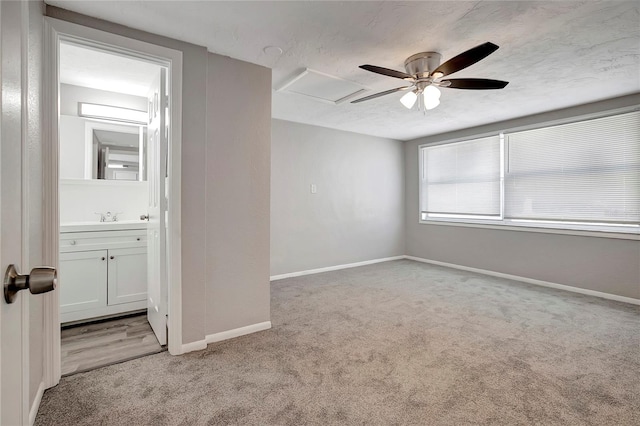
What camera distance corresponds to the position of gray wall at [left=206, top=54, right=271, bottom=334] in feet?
7.88

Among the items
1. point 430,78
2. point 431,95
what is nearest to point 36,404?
point 431,95

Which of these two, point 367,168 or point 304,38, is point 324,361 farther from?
point 367,168

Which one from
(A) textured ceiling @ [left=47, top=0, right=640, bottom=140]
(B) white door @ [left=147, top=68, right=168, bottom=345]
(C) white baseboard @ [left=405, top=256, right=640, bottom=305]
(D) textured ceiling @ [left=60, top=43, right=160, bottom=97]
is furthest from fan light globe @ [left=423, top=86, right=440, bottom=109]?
(C) white baseboard @ [left=405, top=256, right=640, bottom=305]

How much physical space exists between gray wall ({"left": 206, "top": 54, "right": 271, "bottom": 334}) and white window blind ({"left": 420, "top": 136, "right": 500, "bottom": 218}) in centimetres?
377

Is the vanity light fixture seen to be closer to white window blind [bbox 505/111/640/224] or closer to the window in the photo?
the window

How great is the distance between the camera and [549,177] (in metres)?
4.06

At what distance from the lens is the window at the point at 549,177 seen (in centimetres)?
349

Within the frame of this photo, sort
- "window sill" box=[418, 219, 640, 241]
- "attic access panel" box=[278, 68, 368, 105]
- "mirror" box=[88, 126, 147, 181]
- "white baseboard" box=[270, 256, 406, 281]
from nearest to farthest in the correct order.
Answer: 1. "attic access panel" box=[278, 68, 368, 105]
2. "mirror" box=[88, 126, 147, 181]
3. "window sill" box=[418, 219, 640, 241]
4. "white baseboard" box=[270, 256, 406, 281]

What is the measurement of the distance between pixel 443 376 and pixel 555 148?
12.0ft

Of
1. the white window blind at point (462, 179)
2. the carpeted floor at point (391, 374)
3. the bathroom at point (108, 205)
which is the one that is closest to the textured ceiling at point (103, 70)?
the bathroom at point (108, 205)

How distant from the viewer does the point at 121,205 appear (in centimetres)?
332

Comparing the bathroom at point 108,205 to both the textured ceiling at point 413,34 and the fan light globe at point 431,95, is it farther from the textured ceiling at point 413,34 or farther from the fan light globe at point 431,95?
the fan light globe at point 431,95

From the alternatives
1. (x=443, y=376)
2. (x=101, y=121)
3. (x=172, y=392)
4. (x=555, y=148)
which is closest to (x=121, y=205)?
(x=101, y=121)

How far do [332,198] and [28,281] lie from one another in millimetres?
4501
